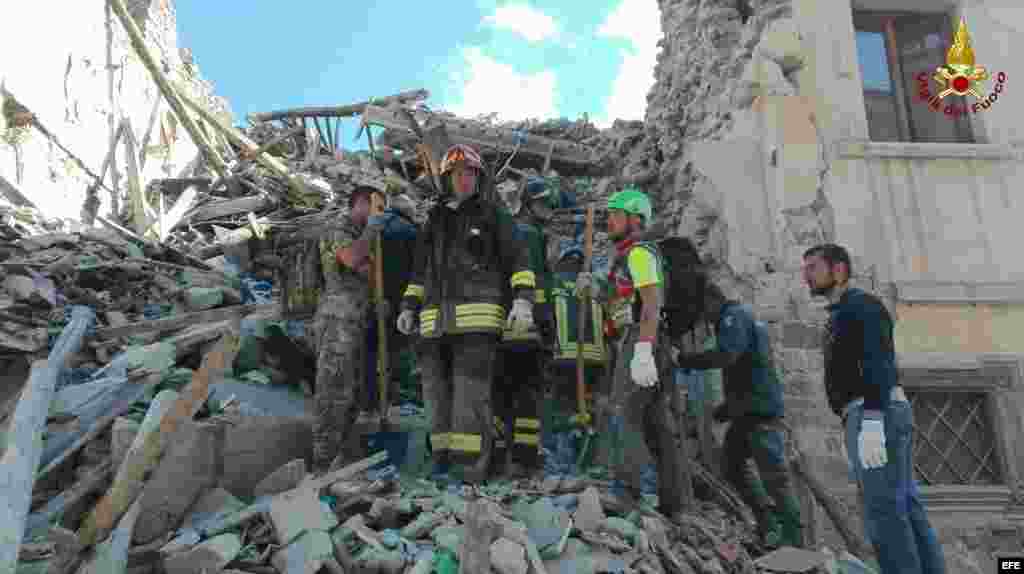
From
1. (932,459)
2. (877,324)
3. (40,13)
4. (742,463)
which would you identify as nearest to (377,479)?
(742,463)

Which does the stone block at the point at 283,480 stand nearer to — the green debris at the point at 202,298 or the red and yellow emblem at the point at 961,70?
the green debris at the point at 202,298

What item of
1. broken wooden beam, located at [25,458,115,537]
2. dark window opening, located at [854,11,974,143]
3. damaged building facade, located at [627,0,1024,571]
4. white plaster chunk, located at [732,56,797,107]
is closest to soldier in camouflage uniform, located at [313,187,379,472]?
broken wooden beam, located at [25,458,115,537]

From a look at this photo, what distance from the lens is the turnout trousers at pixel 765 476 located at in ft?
13.2

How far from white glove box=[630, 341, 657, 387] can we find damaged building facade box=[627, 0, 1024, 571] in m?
1.92

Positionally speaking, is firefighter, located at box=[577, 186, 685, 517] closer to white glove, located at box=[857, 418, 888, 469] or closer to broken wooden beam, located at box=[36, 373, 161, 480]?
white glove, located at box=[857, 418, 888, 469]

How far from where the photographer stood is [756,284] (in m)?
5.24

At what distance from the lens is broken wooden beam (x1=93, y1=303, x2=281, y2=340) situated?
520 cm

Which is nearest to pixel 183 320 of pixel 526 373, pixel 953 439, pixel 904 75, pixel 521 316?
pixel 526 373

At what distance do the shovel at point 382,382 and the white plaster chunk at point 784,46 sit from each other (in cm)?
338

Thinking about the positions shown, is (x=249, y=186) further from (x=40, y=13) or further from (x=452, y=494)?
(x=452, y=494)

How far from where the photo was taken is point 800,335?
509cm

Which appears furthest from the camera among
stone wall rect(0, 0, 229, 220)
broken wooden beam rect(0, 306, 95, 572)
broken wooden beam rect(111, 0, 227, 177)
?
broken wooden beam rect(111, 0, 227, 177)

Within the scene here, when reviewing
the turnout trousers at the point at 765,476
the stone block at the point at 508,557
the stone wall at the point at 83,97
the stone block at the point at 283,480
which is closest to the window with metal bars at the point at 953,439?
the turnout trousers at the point at 765,476

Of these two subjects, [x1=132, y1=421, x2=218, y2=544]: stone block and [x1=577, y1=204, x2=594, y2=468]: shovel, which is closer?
[x1=132, y1=421, x2=218, y2=544]: stone block
